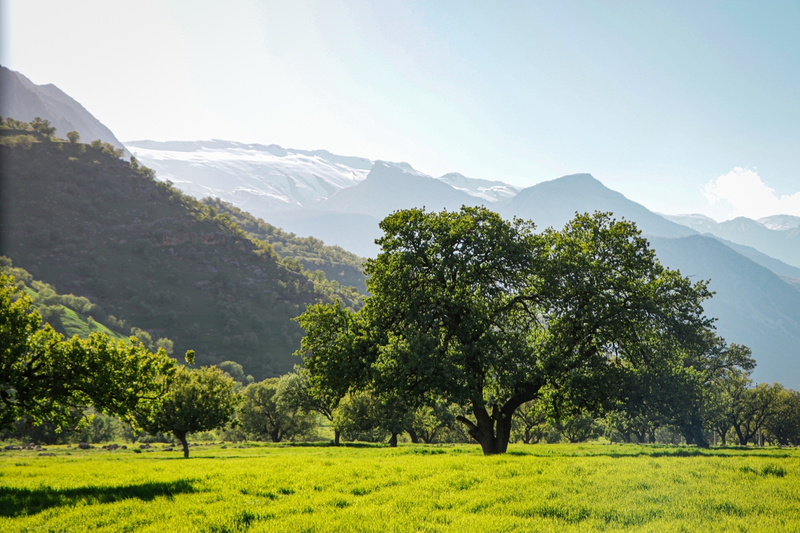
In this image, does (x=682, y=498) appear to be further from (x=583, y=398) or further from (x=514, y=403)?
(x=514, y=403)

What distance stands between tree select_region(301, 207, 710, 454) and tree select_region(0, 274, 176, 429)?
9483 mm

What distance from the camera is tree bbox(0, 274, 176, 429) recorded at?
17359mm

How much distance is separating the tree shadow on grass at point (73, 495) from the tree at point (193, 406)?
25274mm

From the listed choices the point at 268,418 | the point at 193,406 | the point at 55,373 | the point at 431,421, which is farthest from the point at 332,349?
the point at 268,418

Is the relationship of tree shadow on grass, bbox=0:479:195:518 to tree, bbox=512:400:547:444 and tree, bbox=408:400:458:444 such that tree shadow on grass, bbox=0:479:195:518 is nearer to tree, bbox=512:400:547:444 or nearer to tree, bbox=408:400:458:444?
tree, bbox=408:400:458:444

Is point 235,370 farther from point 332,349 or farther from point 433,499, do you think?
point 433,499

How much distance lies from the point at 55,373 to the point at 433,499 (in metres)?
15.9

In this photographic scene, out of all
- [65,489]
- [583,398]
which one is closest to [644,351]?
[583,398]

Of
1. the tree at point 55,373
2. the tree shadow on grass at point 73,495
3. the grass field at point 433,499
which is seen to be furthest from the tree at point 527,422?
the tree shadow on grass at point 73,495

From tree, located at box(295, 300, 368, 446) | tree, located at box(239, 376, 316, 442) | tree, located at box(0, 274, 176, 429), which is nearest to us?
tree, located at box(0, 274, 176, 429)

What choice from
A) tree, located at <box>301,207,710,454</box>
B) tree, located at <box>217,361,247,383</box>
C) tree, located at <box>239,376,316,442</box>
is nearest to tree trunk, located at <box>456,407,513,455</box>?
tree, located at <box>301,207,710,454</box>

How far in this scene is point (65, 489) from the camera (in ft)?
47.9

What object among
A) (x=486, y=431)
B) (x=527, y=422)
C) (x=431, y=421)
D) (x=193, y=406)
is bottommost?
(x=527, y=422)

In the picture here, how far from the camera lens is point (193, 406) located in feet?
128
